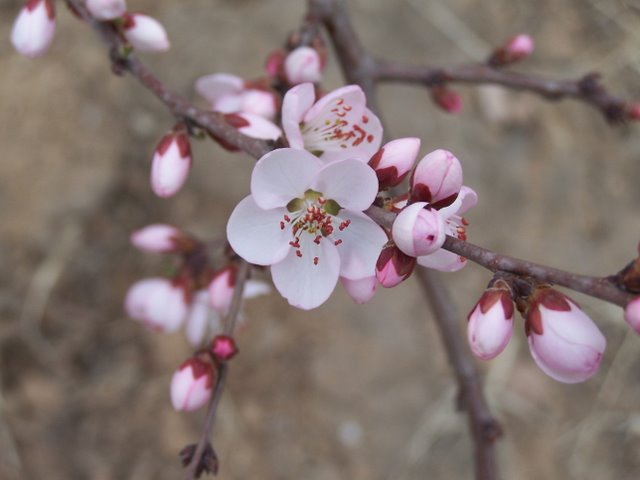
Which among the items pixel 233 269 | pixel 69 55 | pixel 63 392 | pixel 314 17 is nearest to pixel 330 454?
pixel 63 392

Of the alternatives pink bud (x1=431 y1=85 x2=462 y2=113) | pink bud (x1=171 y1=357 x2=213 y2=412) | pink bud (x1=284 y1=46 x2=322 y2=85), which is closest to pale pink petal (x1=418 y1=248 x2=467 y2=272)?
pink bud (x1=171 y1=357 x2=213 y2=412)

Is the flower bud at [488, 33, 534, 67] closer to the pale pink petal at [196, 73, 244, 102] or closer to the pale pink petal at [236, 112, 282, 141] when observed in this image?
the pale pink petal at [196, 73, 244, 102]

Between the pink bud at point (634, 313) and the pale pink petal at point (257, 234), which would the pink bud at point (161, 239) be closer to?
the pale pink petal at point (257, 234)

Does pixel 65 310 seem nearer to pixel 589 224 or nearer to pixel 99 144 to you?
pixel 99 144

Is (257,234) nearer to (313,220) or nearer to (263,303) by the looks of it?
(313,220)

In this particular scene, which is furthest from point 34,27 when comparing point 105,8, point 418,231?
point 418,231

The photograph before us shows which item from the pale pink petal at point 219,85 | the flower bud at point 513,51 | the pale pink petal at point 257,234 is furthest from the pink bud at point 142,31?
the flower bud at point 513,51
